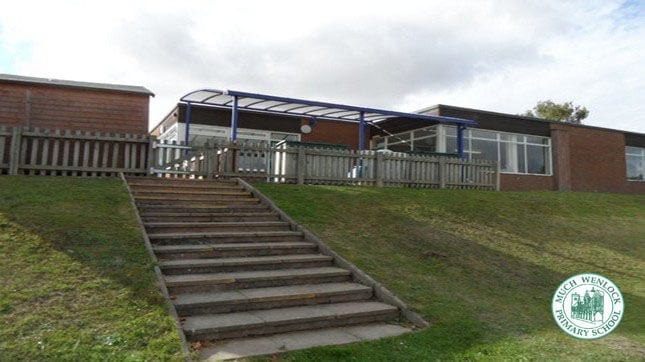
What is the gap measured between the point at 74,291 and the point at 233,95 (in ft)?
34.2

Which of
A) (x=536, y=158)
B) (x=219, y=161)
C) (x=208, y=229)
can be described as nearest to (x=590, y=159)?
(x=536, y=158)

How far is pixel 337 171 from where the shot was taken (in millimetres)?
13617

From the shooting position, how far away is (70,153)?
10.9m

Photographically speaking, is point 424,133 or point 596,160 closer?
point 424,133

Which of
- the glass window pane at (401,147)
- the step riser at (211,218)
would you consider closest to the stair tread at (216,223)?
the step riser at (211,218)

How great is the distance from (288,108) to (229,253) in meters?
11.6

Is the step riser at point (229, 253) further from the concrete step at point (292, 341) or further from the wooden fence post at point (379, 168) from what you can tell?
the wooden fence post at point (379, 168)

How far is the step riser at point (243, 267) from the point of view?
6.15m

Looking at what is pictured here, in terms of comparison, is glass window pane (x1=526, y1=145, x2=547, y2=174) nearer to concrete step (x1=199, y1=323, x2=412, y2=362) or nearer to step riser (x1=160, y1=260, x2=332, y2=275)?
step riser (x1=160, y1=260, x2=332, y2=275)

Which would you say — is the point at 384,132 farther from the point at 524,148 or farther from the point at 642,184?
the point at 642,184

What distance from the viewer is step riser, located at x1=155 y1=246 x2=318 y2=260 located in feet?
21.7

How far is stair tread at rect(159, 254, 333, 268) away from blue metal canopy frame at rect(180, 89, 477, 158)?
812 cm

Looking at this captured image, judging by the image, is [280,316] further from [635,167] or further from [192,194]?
[635,167]

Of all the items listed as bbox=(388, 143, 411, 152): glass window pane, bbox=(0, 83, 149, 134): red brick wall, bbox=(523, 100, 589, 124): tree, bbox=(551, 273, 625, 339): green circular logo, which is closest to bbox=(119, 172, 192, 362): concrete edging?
bbox=(551, 273, 625, 339): green circular logo
